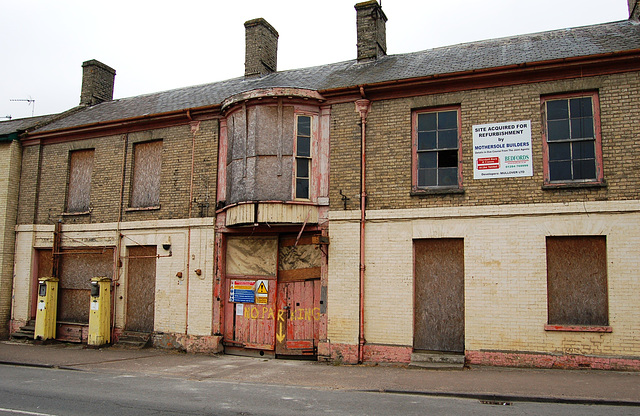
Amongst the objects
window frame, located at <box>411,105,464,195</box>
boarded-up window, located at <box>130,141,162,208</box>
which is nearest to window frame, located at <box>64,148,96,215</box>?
boarded-up window, located at <box>130,141,162,208</box>

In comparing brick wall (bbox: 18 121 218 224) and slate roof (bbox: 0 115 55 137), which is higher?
slate roof (bbox: 0 115 55 137)

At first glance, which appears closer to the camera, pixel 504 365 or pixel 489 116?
pixel 504 365

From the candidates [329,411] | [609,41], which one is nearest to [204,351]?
[329,411]

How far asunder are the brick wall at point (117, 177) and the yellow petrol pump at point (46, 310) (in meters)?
1.96

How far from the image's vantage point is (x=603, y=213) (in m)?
10.2

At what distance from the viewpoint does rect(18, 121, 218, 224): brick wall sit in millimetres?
13953

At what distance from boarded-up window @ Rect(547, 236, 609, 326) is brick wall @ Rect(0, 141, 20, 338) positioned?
50.3 feet

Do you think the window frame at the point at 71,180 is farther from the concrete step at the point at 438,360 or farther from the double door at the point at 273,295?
the concrete step at the point at 438,360

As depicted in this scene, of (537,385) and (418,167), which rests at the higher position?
(418,167)

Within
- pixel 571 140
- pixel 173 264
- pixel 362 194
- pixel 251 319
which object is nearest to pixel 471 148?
pixel 571 140

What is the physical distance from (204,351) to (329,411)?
22.3 feet

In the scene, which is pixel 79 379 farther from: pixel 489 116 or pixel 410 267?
pixel 489 116

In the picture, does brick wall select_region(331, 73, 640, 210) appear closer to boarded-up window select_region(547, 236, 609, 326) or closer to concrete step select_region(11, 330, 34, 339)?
boarded-up window select_region(547, 236, 609, 326)

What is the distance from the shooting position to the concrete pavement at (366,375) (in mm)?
8008
